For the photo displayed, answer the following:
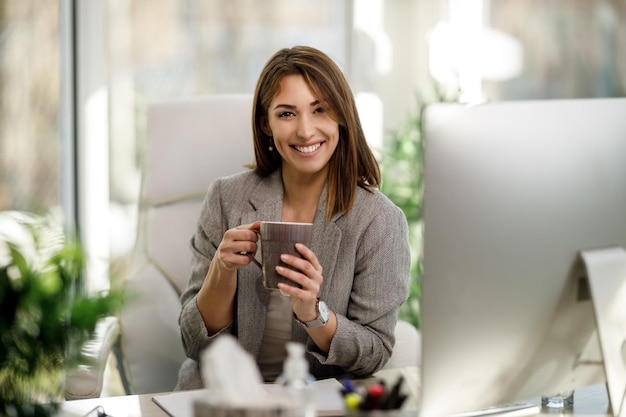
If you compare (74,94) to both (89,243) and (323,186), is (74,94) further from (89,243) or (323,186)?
(323,186)

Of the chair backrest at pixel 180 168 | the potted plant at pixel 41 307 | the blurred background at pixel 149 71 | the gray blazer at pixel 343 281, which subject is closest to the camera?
the potted plant at pixel 41 307

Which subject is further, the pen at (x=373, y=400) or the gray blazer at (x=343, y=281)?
the gray blazer at (x=343, y=281)

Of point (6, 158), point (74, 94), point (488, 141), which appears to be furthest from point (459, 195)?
point (74, 94)

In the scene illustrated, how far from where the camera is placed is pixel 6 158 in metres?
3.32

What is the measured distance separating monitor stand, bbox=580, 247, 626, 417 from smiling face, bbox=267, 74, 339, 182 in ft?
2.30

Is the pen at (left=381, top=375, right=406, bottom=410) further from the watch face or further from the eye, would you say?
the eye

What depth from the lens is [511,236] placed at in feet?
3.44

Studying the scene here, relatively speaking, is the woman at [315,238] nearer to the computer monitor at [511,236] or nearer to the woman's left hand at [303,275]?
the woman's left hand at [303,275]

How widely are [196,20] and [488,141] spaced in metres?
2.76

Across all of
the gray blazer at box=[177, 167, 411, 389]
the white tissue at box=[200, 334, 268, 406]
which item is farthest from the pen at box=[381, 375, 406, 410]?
the gray blazer at box=[177, 167, 411, 389]

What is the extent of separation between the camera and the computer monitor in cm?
Result: 101

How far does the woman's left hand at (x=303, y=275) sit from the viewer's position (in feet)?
4.30

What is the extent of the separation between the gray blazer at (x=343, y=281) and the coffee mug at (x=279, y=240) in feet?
1.03


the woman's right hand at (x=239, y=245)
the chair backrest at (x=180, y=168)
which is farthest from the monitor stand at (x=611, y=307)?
the chair backrest at (x=180, y=168)
